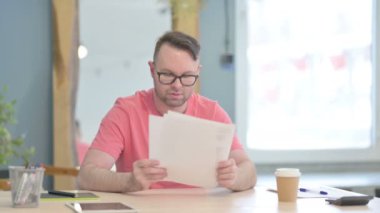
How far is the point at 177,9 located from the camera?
441cm

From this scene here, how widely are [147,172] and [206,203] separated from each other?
0.26m

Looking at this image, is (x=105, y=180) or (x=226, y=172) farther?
(x=105, y=180)

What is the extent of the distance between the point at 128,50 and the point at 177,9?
415mm

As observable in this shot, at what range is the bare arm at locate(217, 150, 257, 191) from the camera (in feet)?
7.79

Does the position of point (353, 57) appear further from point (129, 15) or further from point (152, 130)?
point (152, 130)

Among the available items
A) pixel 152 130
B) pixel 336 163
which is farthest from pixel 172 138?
pixel 336 163

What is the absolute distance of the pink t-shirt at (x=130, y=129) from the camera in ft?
8.87

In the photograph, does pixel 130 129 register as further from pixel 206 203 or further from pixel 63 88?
pixel 63 88

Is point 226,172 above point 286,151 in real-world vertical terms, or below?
above

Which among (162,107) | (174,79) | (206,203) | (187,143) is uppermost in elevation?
(174,79)

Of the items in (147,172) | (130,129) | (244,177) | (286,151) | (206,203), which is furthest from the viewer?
(286,151)

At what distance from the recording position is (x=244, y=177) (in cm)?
264

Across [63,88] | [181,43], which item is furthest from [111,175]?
[63,88]

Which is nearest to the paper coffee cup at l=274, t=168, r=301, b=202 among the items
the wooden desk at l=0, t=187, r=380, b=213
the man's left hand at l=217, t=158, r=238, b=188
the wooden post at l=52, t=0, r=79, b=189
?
the wooden desk at l=0, t=187, r=380, b=213
